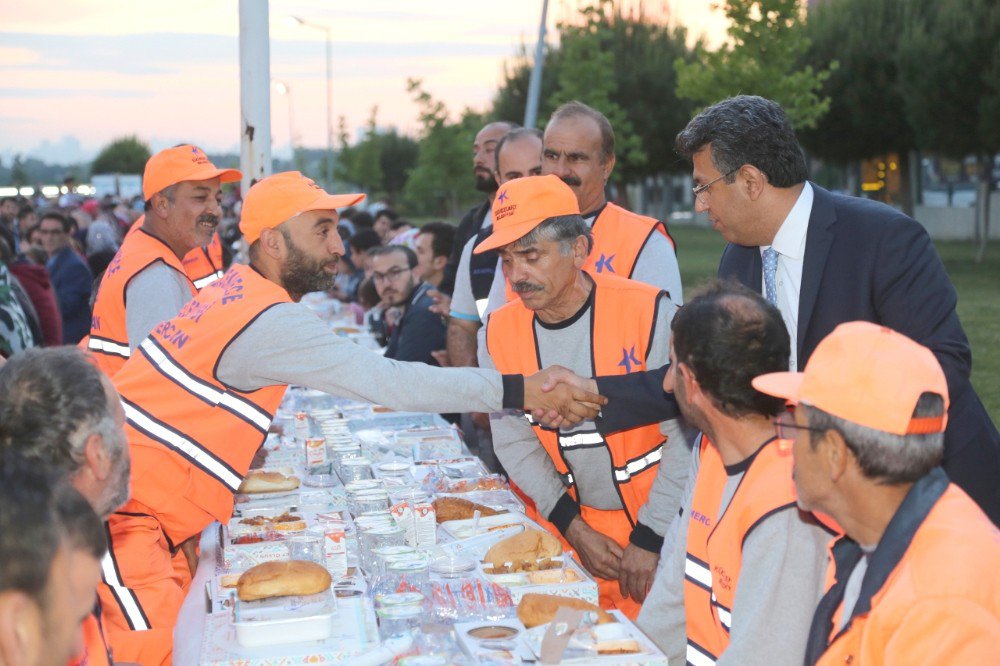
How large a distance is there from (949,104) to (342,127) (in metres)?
35.3

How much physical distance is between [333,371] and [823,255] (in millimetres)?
1622

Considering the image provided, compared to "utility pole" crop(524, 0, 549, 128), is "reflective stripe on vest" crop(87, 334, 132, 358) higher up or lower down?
lower down

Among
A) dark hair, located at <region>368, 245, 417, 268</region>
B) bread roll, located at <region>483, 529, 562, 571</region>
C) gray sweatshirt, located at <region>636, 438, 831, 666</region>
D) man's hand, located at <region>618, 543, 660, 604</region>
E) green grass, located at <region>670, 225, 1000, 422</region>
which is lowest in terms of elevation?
green grass, located at <region>670, 225, 1000, 422</region>

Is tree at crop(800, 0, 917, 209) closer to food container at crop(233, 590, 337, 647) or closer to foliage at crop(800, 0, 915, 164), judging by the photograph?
foliage at crop(800, 0, 915, 164)

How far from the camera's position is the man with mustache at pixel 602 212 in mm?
4621

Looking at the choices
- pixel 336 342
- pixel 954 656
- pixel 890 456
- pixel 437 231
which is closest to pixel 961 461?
pixel 890 456

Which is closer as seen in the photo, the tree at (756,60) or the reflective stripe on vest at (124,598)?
the reflective stripe on vest at (124,598)

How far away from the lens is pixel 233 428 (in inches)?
142

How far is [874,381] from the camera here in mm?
2105

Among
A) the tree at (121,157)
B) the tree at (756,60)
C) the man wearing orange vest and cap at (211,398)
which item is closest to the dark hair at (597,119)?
the man wearing orange vest and cap at (211,398)

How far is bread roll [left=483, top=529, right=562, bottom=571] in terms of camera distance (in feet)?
10.9

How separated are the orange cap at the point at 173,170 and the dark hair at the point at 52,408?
2960mm

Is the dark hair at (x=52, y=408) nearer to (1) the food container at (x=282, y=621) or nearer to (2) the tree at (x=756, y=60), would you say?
(1) the food container at (x=282, y=621)

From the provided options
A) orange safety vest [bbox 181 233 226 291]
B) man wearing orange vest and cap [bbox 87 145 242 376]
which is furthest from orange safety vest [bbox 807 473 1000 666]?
orange safety vest [bbox 181 233 226 291]
